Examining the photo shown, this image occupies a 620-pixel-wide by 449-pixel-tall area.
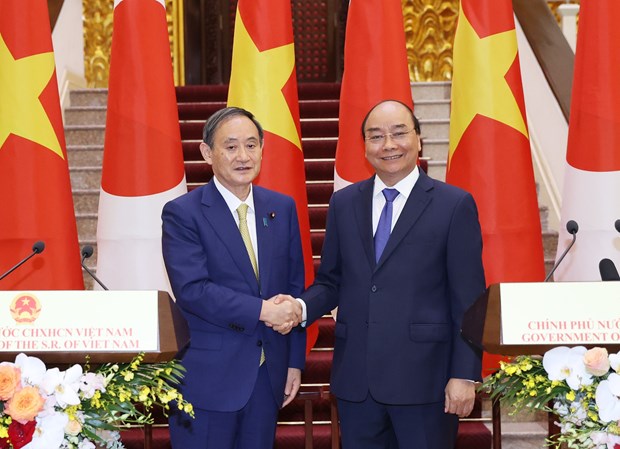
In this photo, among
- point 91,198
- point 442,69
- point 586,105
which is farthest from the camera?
point 442,69

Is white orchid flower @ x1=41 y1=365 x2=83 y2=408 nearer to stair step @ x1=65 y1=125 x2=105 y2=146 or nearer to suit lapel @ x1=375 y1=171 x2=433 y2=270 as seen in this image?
suit lapel @ x1=375 y1=171 x2=433 y2=270

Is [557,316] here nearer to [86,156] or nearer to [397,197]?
[397,197]

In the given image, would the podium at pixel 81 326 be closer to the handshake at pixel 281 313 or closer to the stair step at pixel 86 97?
the handshake at pixel 281 313

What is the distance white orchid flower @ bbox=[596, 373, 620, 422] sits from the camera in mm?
1736

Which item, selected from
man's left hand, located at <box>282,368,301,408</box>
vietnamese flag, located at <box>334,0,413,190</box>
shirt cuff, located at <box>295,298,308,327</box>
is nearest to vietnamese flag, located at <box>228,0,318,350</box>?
vietnamese flag, located at <box>334,0,413,190</box>

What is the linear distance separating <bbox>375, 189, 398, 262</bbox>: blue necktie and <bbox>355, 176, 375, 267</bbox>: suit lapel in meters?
0.02

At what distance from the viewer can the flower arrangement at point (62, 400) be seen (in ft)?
5.61

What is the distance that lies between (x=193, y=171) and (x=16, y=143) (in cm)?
190

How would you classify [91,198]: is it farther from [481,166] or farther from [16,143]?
[481,166]

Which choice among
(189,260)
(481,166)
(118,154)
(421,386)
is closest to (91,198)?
(118,154)

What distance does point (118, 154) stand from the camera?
3.43m

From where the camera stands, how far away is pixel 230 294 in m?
2.24

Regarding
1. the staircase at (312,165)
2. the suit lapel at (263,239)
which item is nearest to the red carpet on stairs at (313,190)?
the staircase at (312,165)

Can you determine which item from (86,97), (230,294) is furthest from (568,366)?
(86,97)
